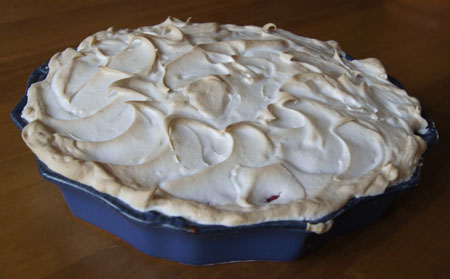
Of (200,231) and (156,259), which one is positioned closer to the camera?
(200,231)

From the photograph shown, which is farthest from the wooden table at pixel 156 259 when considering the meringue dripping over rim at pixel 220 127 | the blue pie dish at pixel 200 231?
the meringue dripping over rim at pixel 220 127

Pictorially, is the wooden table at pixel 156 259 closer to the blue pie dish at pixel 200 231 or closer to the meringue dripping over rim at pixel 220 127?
the blue pie dish at pixel 200 231

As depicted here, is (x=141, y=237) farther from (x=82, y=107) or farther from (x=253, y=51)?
(x=253, y=51)

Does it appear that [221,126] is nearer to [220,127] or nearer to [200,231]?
[220,127]

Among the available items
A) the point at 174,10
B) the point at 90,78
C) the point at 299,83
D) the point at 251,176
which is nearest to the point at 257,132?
the point at 251,176

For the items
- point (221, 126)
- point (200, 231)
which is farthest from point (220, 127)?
point (200, 231)

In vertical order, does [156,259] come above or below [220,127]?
below
